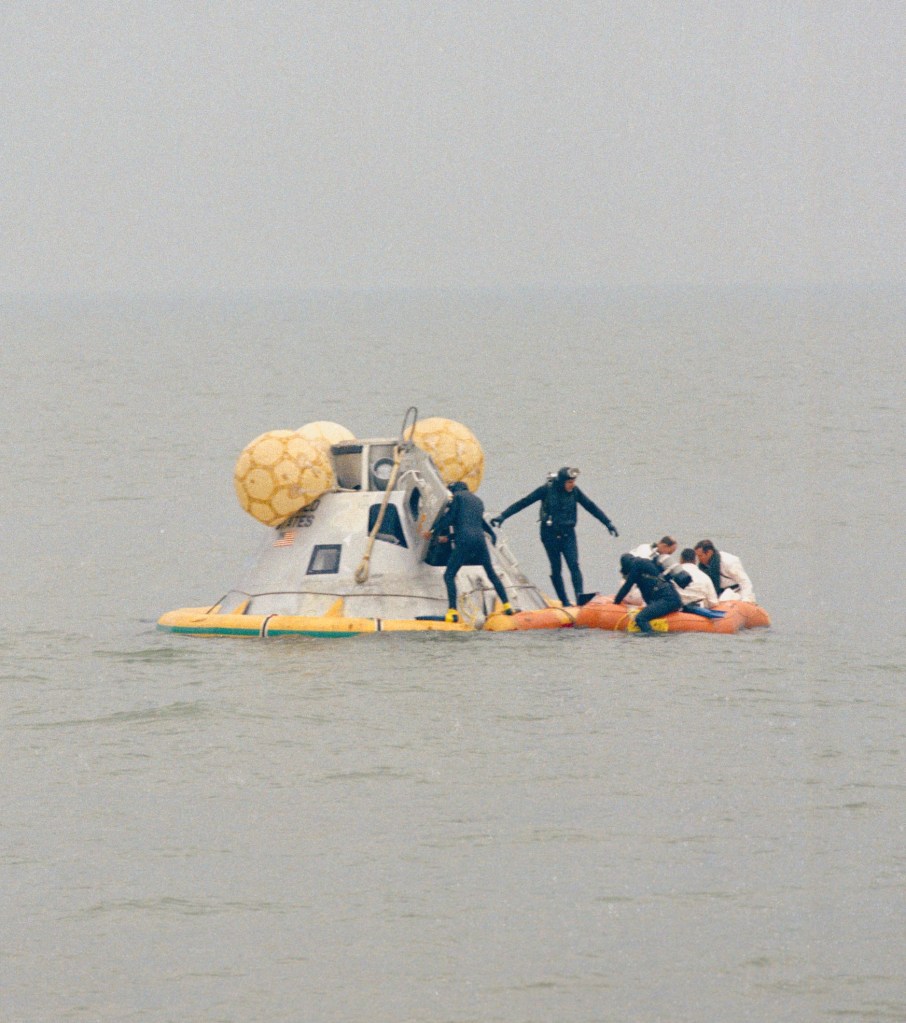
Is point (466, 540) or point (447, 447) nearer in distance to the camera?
point (466, 540)

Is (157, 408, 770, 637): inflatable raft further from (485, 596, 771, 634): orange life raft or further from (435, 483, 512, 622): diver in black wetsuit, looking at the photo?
(435, 483, 512, 622): diver in black wetsuit

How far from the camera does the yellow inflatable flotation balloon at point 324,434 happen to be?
23.8 meters

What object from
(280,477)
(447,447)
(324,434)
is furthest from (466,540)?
(324,434)

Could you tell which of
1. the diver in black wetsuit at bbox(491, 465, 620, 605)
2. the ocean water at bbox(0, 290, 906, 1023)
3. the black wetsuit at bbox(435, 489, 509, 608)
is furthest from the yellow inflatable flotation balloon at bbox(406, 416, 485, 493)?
the ocean water at bbox(0, 290, 906, 1023)

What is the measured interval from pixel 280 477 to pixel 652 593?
426cm

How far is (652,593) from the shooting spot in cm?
2242

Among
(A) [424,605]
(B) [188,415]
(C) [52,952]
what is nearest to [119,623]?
(A) [424,605]

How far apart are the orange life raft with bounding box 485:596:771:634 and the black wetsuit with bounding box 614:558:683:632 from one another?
10cm

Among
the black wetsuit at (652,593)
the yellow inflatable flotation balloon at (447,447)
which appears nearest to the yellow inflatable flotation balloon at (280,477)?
the yellow inflatable flotation balloon at (447,447)

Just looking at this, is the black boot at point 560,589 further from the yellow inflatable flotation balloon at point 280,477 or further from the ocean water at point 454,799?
the yellow inflatable flotation balloon at point 280,477

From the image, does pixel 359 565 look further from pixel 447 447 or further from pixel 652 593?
pixel 652 593

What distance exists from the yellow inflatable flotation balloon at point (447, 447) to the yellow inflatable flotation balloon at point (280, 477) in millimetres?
1474

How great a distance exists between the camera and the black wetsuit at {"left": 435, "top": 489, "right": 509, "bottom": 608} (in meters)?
22.1

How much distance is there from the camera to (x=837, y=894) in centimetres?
1429
